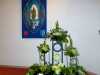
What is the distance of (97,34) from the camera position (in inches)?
158

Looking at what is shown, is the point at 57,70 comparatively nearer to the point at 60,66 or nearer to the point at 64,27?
the point at 60,66

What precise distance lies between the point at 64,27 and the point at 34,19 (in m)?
0.61

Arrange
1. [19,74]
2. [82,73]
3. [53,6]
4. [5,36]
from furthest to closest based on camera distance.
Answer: [5,36] → [53,6] → [19,74] → [82,73]

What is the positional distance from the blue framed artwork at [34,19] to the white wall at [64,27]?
3.8 inches

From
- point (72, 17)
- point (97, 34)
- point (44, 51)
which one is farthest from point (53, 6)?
point (44, 51)

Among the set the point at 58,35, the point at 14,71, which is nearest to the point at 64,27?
the point at 14,71

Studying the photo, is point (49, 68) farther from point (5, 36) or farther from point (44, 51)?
point (5, 36)

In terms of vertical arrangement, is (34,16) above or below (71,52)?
above

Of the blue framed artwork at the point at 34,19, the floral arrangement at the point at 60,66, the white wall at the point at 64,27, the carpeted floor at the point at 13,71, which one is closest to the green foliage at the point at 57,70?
the floral arrangement at the point at 60,66

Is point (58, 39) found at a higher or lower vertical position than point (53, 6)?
lower

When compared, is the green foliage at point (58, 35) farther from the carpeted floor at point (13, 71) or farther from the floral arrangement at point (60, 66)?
the carpeted floor at point (13, 71)

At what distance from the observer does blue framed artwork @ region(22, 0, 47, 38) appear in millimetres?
4285

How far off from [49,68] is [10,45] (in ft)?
9.80

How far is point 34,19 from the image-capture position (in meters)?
4.34
